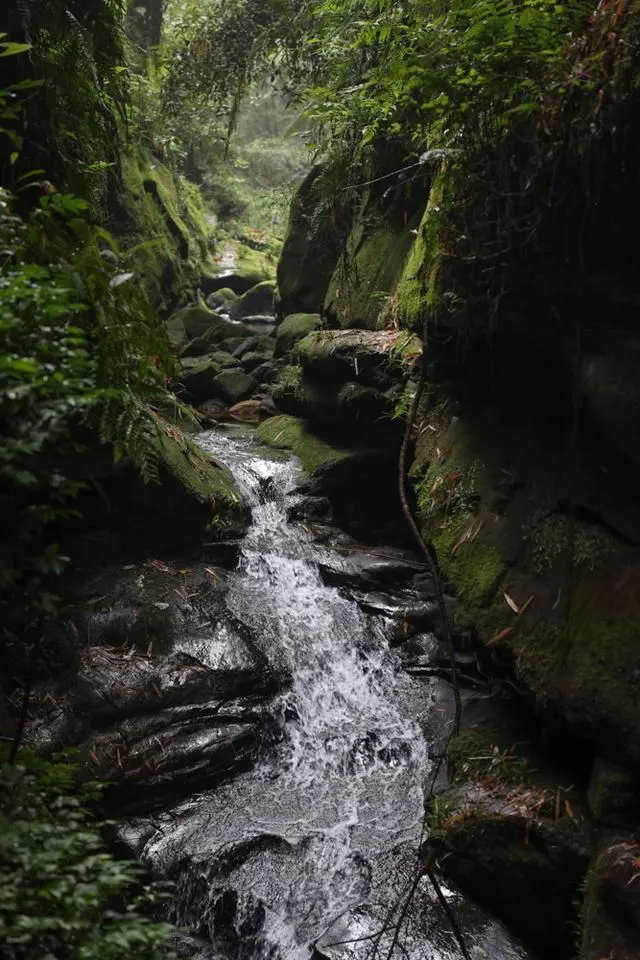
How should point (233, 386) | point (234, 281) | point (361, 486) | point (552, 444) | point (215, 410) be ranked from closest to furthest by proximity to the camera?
point (552, 444) < point (361, 486) < point (215, 410) < point (233, 386) < point (234, 281)

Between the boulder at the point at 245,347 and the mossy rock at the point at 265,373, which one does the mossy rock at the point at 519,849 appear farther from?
the boulder at the point at 245,347

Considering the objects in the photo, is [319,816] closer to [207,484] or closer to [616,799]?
[616,799]

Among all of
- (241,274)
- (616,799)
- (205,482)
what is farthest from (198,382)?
(616,799)

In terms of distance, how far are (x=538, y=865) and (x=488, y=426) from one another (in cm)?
318

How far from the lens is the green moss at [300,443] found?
344 inches

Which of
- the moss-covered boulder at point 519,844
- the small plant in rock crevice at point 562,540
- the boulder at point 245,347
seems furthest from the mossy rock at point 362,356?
the boulder at point 245,347

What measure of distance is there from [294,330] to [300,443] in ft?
9.23

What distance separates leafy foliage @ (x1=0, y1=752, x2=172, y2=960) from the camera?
2.20m

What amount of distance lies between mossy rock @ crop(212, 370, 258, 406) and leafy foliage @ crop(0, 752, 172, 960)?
9674 mm

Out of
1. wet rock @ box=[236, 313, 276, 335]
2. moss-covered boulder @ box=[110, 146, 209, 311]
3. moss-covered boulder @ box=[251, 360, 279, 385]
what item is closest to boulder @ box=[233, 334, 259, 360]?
moss-covered boulder @ box=[251, 360, 279, 385]

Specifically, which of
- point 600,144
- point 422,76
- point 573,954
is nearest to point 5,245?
point 422,76

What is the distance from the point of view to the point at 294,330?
11.5 metres

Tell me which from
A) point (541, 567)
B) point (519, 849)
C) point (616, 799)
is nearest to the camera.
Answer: point (616, 799)

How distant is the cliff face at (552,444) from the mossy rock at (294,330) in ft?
18.1
